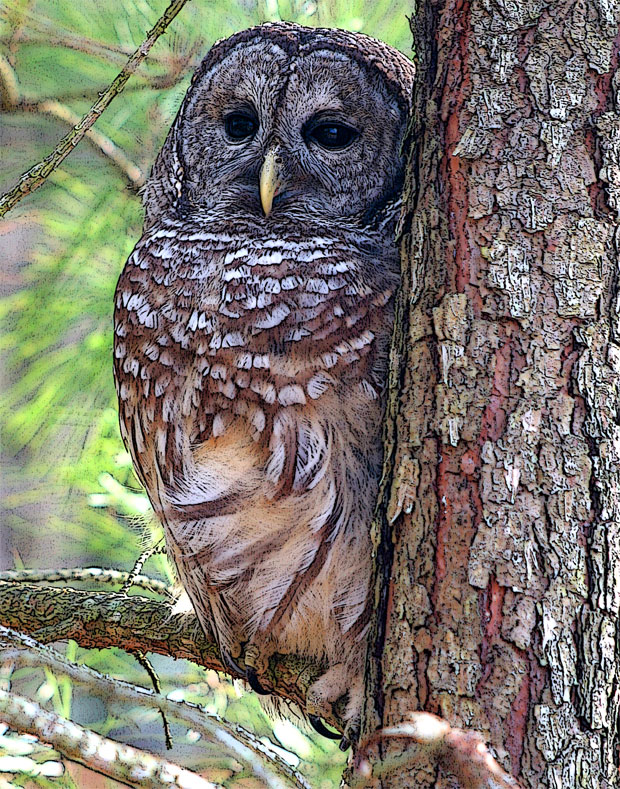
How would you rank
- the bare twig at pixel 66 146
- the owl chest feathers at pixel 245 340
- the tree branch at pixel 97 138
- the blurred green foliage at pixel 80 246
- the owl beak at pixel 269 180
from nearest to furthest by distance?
the bare twig at pixel 66 146
the owl chest feathers at pixel 245 340
the owl beak at pixel 269 180
the tree branch at pixel 97 138
the blurred green foliage at pixel 80 246

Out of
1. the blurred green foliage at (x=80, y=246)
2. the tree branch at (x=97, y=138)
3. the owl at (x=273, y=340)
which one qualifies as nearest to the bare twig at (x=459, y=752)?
the owl at (x=273, y=340)

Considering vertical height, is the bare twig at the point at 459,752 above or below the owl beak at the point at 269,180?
below

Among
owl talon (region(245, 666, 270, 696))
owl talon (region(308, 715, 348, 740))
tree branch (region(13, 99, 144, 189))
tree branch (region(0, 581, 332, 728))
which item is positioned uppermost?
tree branch (region(13, 99, 144, 189))

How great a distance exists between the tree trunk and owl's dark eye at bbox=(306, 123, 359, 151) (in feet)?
1.59

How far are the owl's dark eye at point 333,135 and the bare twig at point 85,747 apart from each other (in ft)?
3.50

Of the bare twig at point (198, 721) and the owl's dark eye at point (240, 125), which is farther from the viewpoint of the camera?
the owl's dark eye at point (240, 125)

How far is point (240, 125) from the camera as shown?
1.68 metres

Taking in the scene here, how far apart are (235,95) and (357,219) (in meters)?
0.31

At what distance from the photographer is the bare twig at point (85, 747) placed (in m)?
0.87

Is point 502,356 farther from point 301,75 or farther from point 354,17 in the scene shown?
point 354,17

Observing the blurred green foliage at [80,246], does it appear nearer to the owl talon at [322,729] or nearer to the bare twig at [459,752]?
the owl talon at [322,729]

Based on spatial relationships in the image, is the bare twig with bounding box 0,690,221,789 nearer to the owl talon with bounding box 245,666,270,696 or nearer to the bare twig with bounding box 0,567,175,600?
the owl talon with bounding box 245,666,270,696

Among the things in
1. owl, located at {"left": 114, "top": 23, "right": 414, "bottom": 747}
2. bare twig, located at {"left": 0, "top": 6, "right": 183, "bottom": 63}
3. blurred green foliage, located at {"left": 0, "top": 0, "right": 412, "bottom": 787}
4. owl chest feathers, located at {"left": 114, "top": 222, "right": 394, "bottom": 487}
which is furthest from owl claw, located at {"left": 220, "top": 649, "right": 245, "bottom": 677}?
bare twig, located at {"left": 0, "top": 6, "right": 183, "bottom": 63}

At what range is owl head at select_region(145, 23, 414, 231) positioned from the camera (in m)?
1.60
